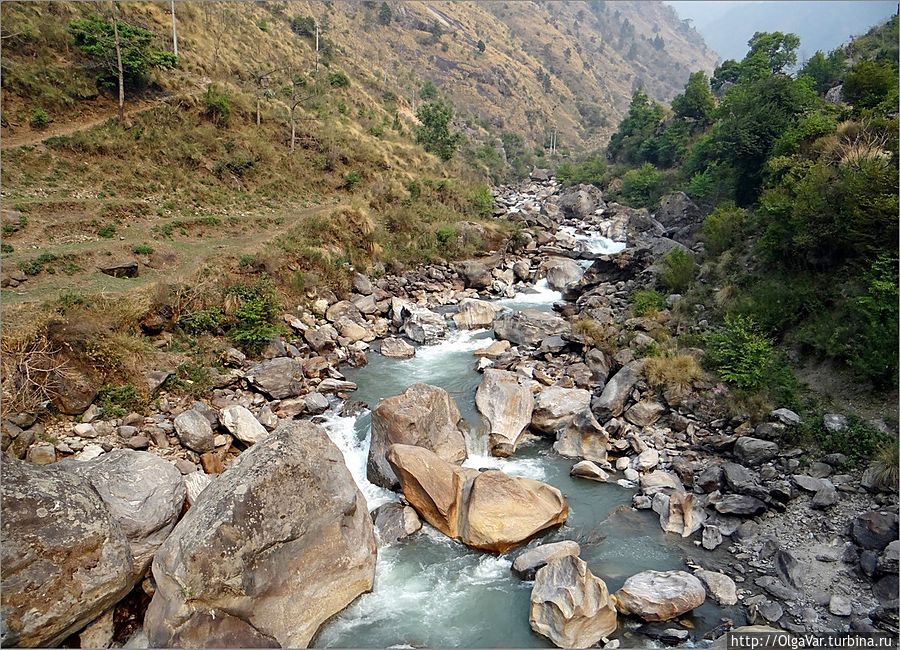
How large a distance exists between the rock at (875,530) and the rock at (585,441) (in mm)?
5174

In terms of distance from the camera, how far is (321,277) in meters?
23.7

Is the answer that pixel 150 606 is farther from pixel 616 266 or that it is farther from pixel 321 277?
pixel 616 266

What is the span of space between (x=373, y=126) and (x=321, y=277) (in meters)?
25.4

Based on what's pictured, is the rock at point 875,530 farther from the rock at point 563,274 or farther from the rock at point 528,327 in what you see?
the rock at point 563,274

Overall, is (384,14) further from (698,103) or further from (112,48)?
(112,48)

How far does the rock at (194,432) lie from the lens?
495 inches

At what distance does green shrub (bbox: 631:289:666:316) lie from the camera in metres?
20.3

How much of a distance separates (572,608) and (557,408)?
694 centimetres

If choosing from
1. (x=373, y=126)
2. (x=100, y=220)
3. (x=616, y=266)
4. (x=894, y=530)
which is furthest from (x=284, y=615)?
(x=373, y=126)

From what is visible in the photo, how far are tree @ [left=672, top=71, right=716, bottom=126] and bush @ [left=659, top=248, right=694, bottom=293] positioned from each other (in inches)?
1278

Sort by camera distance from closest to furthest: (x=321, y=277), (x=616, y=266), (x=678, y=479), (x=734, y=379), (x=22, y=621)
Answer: (x=22, y=621)
(x=678, y=479)
(x=734, y=379)
(x=321, y=277)
(x=616, y=266)

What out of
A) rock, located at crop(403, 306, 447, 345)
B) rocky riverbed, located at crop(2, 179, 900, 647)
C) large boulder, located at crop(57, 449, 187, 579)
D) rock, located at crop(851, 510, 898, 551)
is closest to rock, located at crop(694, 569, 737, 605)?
rocky riverbed, located at crop(2, 179, 900, 647)

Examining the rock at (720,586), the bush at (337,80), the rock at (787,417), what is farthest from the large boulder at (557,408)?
the bush at (337,80)

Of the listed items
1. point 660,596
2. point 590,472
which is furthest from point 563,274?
point 660,596
